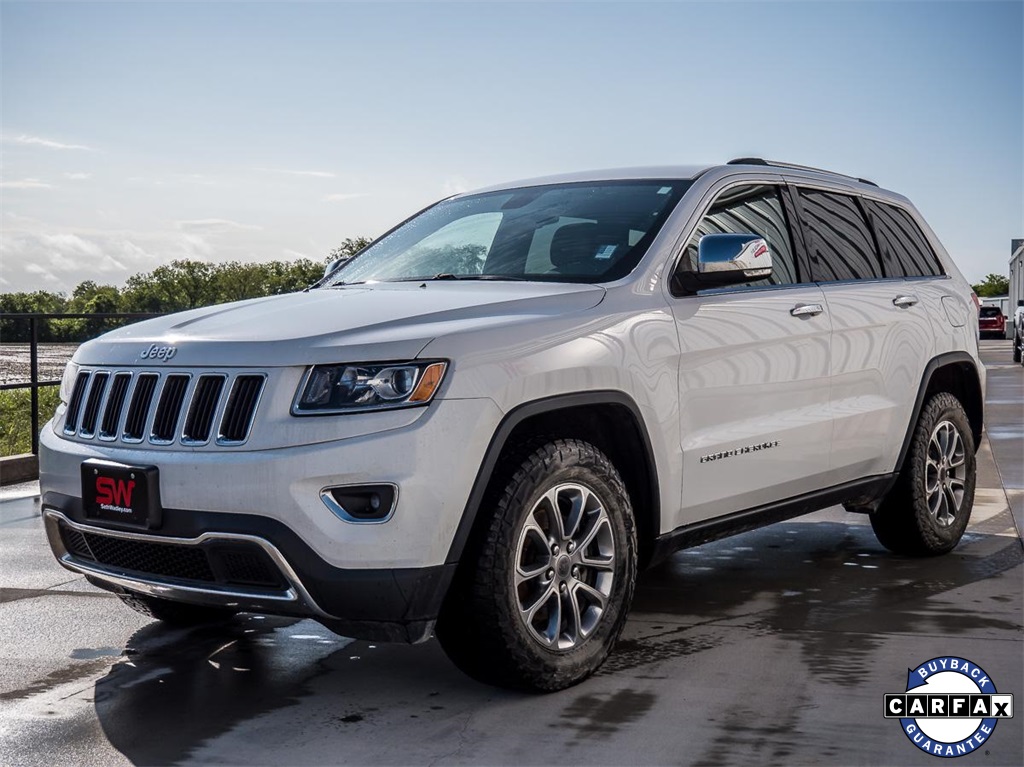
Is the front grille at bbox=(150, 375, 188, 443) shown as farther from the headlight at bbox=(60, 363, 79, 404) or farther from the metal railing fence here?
the metal railing fence

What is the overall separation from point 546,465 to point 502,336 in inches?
17.3

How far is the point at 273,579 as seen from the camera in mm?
3799

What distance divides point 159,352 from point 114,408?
0.88ft

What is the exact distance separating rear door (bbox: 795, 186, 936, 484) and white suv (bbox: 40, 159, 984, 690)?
0.07 ft

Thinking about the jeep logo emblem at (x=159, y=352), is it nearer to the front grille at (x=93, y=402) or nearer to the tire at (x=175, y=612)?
the front grille at (x=93, y=402)

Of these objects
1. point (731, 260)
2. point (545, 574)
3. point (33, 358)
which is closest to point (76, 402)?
point (545, 574)

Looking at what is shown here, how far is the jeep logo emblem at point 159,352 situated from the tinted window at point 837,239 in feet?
9.55

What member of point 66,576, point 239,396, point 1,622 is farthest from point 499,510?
point 66,576

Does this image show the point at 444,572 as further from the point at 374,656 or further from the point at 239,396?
the point at 374,656

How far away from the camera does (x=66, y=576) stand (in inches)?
245

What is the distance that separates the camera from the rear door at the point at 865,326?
18.3 ft

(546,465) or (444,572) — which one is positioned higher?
(546,465)

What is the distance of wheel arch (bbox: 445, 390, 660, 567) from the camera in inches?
152

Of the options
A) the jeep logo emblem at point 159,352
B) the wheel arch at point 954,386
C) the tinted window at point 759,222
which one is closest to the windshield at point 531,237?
the tinted window at point 759,222
